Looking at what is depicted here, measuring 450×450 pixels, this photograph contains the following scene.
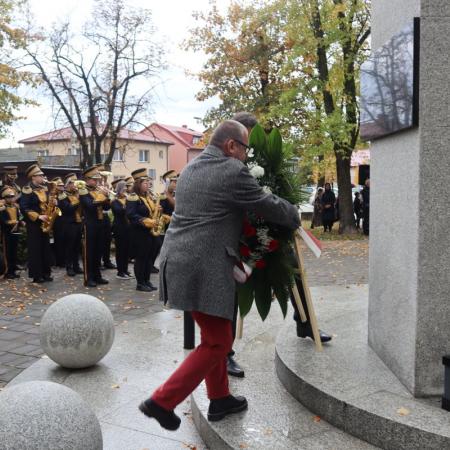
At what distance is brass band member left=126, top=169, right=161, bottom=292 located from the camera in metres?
10.8

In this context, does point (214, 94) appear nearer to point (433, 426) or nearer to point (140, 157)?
point (433, 426)

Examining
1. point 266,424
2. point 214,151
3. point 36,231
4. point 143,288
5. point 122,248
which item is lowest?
point 143,288

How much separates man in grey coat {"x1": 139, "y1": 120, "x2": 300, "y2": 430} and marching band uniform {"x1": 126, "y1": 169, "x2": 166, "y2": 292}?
6.89 m

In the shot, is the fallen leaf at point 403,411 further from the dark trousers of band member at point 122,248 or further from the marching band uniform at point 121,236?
the dark trousers of band member at point 122,248

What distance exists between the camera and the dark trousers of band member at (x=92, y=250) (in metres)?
11.3

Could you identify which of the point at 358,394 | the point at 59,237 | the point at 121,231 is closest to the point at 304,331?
the point at 358,394

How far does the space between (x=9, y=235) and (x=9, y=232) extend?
0.07 m

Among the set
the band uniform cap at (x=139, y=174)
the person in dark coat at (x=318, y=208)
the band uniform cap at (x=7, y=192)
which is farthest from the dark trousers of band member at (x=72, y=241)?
the person in dark coat at (x=318, y=208)

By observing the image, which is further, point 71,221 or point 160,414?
point 71,221

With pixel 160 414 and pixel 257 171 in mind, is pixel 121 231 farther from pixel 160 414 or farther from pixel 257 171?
pixel 160 414

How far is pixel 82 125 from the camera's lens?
28938 millimetres

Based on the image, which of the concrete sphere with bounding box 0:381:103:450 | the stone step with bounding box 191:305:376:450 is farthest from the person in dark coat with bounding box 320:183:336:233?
the concrete sphere with bounding box 0:381:103:450

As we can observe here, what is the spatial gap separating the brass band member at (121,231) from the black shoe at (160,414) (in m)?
8.62

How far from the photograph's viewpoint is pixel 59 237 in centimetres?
1382
